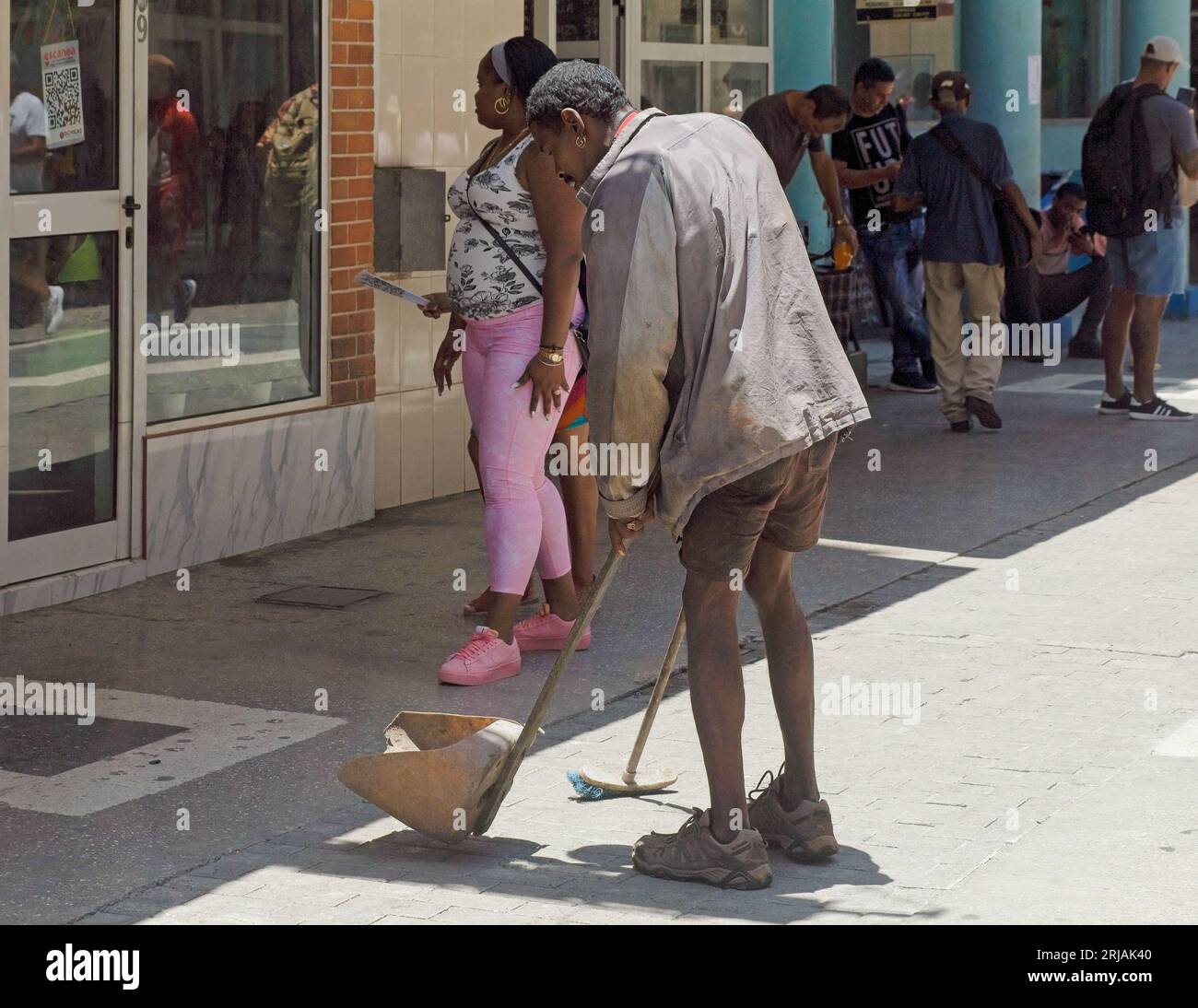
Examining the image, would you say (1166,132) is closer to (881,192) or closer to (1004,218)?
(1004,218)

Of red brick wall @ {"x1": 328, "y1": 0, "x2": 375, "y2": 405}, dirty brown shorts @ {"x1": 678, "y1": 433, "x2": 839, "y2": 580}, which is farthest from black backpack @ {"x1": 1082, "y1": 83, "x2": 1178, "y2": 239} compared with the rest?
dirty brown shorts @ {"x1": 678, "y1": 433, "x2": 839, "y2": 580}

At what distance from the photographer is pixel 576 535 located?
738cm

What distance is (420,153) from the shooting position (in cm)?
978

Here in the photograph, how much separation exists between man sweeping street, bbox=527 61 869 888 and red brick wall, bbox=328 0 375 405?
445 cm

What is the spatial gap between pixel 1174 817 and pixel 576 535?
105 inches

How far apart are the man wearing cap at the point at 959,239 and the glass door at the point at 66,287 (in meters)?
5.42

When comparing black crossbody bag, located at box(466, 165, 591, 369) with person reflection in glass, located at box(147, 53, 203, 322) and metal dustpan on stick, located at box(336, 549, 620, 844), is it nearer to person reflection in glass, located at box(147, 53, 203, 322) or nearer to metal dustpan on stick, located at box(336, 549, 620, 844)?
metal dustpan on stick, located at box(336, 549, 620, 844)

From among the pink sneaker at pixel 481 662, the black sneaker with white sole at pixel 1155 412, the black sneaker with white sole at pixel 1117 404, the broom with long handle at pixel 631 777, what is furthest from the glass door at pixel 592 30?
the broom with long handle at pixel 631 777

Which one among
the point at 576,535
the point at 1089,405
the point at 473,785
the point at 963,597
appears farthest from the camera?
the point at 1089,405

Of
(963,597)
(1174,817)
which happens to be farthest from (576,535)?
(1174,817)

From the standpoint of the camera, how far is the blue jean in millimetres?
13852

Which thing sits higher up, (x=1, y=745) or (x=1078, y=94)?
(x=1078, y=94)

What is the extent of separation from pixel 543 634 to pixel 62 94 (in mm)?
2657
